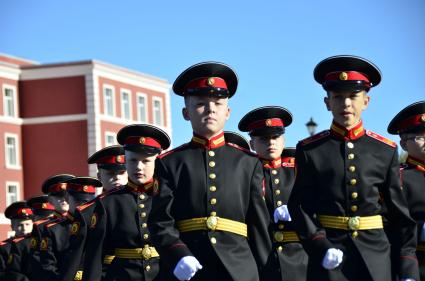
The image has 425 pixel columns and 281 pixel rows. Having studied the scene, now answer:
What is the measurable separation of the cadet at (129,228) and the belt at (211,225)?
2504 mm

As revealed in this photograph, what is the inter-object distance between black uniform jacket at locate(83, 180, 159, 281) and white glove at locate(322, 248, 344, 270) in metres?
3.13

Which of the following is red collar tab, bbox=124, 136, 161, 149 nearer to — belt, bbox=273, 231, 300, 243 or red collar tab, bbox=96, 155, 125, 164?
belt, bbox=273, 231, 300, 243

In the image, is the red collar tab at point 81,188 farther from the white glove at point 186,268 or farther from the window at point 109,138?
the window at point 109,138

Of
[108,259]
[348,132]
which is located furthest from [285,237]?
[348,132]

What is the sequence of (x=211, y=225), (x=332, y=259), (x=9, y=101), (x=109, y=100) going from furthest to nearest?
(x=109, y=100) < (x=9, y=101) < (x=211, y=225) < (x=332, y=259)

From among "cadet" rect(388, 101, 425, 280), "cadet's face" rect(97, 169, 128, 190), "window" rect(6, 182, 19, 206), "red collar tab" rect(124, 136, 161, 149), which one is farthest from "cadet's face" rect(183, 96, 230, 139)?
"window" rect(6, 182, 19, 206)

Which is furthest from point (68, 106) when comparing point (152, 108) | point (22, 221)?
point (22, 221)

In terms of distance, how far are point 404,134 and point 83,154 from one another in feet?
215

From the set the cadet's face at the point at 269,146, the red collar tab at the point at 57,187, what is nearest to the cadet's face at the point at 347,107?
the cadet's face at the point at 269,146

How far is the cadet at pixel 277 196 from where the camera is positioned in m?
12.6

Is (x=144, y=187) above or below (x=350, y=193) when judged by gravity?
above

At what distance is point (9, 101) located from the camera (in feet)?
245

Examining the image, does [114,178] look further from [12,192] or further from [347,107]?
[12,192]

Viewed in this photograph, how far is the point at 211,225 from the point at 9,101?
6704 centimetres
